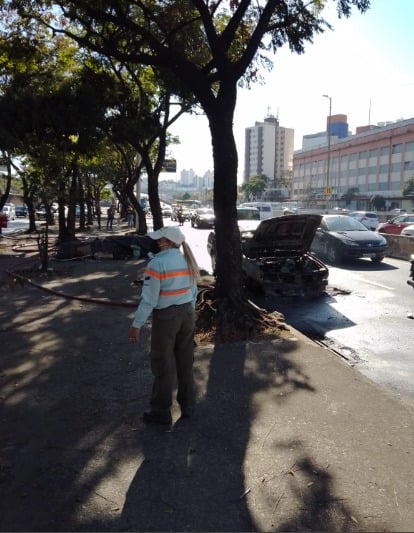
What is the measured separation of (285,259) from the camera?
10.8 meters

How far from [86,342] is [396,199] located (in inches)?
2765

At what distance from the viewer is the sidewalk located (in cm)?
293

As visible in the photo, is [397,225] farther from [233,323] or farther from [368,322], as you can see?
[233,323]

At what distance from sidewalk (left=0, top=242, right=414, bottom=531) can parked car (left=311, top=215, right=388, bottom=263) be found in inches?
355

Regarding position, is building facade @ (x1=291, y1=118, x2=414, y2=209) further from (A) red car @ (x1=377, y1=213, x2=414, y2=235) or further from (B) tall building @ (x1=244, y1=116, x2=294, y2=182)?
(B) tall building @ (x1=244, y1=116, x2=294, y2=182)

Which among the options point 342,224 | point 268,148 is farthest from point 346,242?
point 268,148

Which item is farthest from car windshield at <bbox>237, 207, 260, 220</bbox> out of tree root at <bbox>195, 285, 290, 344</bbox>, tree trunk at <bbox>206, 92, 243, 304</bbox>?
tree root at <bbox>195, 285, 290, 344</bbox>

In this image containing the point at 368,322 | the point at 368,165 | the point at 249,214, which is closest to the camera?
the point at 368,322

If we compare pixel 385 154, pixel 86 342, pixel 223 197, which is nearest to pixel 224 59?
pixel 223 197

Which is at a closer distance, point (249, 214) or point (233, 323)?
point (233, 323)

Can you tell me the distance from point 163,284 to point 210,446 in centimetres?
129

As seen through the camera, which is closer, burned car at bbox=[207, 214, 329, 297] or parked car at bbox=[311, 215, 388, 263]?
burned car at bbox=[207, 214, 329, 297]

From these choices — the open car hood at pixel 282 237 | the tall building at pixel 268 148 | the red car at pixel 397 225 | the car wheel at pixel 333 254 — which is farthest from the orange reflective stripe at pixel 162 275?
the tall building at pixel 268 148

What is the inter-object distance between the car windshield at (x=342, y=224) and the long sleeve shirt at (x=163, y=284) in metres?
12.6
